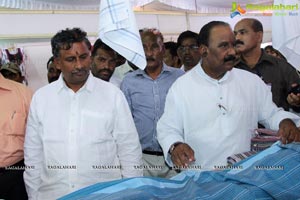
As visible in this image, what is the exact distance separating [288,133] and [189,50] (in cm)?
158

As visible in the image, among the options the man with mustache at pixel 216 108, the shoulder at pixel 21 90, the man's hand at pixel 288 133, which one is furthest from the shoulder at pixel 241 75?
the shoulder at pixel 21 90

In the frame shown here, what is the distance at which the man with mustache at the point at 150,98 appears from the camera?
250cm

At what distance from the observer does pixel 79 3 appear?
3.82 meters

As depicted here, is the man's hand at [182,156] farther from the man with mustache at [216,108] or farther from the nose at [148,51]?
the nose at [148,51]

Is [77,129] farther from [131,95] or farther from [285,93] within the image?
[285,93]

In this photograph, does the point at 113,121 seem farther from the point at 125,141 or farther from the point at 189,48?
the point at 189,48

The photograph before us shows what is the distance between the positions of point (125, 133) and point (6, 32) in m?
3.08

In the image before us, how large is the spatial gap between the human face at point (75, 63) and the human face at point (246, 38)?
1244 millimetres

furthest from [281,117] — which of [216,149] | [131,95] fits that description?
[131,95]

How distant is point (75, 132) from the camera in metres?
1.92

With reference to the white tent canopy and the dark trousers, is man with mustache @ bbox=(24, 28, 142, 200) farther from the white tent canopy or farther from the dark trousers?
the white tent canopy

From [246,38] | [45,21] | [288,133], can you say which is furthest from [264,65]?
[45,21]

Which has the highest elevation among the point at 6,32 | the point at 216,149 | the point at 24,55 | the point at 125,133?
the point at 6,32

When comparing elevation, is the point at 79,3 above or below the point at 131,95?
above
